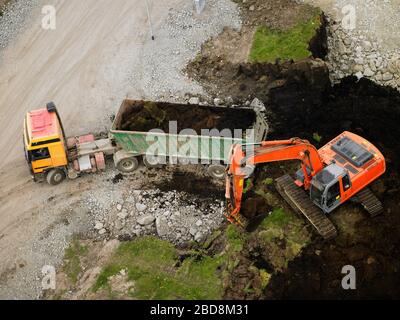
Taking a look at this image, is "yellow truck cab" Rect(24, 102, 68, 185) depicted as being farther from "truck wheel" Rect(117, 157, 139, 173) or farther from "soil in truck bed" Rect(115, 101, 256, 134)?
"soil in truck bed" Rect(115, 101, 256, 134)

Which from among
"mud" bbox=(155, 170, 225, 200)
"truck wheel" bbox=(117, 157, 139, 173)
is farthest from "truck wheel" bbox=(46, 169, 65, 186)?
"mud" bbox=(155, 170, 225, 200)

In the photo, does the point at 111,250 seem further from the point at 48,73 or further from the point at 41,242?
the point at 48,73

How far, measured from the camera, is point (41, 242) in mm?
19750

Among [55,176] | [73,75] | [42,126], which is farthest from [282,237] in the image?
[73,75]

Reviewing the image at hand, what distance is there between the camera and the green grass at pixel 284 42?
25.2 meters

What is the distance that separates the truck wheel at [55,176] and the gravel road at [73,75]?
0.35 m

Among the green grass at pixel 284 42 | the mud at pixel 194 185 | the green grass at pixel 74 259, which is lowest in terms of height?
the green grass at pixel 74 259

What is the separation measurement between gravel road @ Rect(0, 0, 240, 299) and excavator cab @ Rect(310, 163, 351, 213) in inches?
342

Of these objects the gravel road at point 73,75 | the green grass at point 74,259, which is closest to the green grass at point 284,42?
the gravel road at point 73,75

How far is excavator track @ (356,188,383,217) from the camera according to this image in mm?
18875

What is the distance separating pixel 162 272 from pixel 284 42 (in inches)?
535

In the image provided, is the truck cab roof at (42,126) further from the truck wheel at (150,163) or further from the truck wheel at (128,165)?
the truck wheel at (150,163)

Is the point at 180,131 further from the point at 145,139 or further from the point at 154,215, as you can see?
the point at 154,215

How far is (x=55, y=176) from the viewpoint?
2162 centimetres
